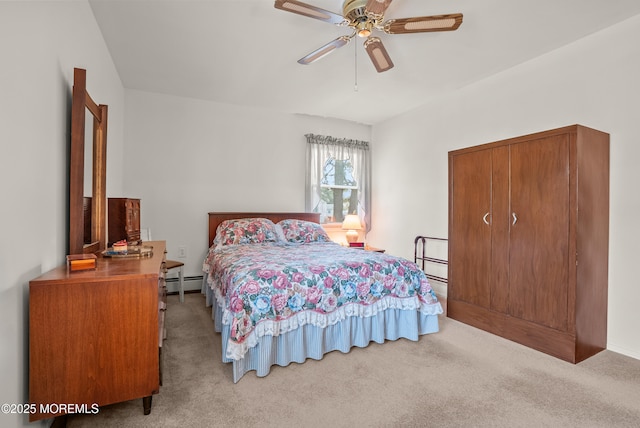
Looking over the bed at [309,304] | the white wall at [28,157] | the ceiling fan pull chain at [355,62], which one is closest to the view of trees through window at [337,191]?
the ceiling fan pull chain at [355,62]

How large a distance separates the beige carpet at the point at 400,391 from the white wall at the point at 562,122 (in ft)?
2.45

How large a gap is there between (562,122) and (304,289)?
274cm

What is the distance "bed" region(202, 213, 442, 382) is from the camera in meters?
2.08

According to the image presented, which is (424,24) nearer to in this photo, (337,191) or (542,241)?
(542,241)

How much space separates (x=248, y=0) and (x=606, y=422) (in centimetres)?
330

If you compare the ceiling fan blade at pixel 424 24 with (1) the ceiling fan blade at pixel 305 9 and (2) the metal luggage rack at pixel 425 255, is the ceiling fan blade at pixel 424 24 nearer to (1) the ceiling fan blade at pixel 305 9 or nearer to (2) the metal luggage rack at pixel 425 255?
(1) the ceiling fan blade at pixel 305 9

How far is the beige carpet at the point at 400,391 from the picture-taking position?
1655 mm

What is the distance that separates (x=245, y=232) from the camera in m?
3.75

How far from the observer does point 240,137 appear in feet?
14.3

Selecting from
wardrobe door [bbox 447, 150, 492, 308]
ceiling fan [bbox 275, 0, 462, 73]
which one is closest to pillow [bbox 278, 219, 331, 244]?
wardrobe door [bbox 447, 150, 492, 308]

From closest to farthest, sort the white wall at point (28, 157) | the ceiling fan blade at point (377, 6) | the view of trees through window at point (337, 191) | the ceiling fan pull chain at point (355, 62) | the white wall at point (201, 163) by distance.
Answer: the white wall at point (28, 157) → the ceiling fan blade at point (377, 6) → the ceiling fan pull chain at point (355, 62) → the white wall at point (201, 163) → the view of trees through window at point (337, 191)

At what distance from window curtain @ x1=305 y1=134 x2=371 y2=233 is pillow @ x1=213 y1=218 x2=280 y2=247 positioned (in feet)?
3.11

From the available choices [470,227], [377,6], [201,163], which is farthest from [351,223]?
[377,6]

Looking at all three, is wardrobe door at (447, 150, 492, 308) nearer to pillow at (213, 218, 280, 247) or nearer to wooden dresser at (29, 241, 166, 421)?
pillow at (213, 218, 280, 247)
